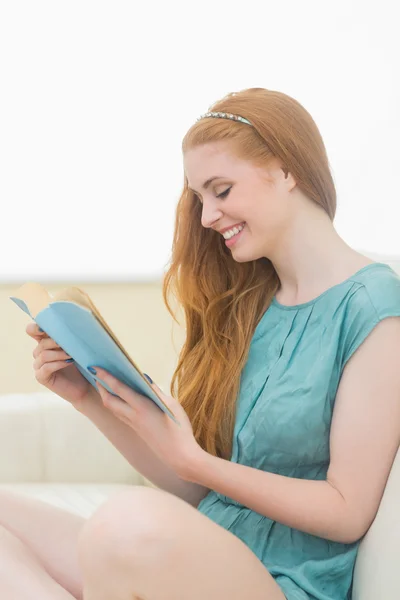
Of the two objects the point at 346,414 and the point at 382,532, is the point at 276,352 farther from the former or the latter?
the point at 382,532

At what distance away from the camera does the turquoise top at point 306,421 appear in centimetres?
123

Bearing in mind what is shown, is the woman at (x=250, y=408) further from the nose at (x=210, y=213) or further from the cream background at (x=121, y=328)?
the cream background at (x=121, y=328)

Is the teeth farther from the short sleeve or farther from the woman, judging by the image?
the short sleeve

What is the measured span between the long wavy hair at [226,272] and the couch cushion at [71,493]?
397mm

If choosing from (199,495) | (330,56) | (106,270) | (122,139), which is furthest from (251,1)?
(199,495)

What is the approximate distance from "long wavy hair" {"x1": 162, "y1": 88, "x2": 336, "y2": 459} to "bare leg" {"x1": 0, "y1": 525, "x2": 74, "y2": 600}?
0.40 meters

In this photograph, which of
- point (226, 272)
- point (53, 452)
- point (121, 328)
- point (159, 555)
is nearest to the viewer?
point (159, 555)

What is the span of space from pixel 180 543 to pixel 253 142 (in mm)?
698

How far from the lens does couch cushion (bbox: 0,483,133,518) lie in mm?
1866

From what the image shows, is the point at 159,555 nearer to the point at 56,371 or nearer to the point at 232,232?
the point at 56,371

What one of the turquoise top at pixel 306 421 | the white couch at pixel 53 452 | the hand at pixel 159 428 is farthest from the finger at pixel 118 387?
the white couch at pixel 53 452

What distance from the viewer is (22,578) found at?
1140mm

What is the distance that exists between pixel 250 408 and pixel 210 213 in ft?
1.11

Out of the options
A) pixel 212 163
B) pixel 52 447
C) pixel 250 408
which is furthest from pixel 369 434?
pixel 52 447
